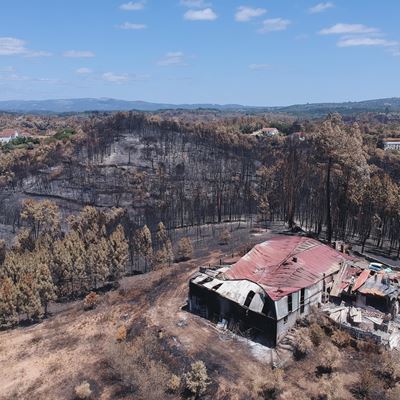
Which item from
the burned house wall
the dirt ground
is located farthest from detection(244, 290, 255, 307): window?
the dirt ground

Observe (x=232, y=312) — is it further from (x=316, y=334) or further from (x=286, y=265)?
(x=286, y=265)

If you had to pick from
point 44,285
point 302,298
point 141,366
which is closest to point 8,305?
point 44,285

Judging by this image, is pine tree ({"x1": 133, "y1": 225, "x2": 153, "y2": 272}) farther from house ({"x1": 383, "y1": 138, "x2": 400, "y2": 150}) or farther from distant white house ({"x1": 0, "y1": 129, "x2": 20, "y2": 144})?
distant white house ({"x1": 0, "y1": 129, "x2": 20, "y2": 144})

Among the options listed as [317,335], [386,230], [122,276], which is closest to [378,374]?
[317,335]

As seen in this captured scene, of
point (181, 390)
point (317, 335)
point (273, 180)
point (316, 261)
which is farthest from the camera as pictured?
point (273, 180)

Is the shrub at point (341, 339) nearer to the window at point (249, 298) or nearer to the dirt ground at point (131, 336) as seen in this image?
the dirt ground at point (131, 336)

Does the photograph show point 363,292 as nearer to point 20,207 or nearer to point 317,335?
point 317,335
